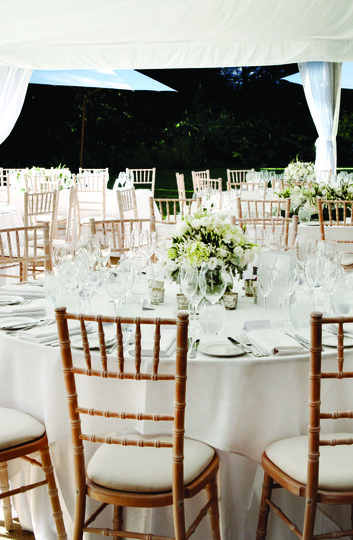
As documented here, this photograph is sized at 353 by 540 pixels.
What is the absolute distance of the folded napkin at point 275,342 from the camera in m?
1.89

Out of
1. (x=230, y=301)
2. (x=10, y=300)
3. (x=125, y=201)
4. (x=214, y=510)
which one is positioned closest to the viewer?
(x=214, y=510)

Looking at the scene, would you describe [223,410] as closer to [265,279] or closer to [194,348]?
[194,348]

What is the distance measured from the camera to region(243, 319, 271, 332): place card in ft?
7.12

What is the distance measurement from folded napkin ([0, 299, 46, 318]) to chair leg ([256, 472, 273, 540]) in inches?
43.3

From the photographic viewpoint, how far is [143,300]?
95.7 inches

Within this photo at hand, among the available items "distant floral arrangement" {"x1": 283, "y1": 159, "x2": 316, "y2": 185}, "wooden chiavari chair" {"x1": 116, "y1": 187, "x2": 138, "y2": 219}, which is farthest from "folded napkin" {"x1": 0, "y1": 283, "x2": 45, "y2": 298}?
"distant floral arrangement" {"x1": 283, "y1": 159, "x2": 316, "y2": 185}

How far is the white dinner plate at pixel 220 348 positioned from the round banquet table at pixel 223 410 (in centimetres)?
2

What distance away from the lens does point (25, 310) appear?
94.3 inches

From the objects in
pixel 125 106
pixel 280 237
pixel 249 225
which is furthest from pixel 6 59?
pixel 125 106

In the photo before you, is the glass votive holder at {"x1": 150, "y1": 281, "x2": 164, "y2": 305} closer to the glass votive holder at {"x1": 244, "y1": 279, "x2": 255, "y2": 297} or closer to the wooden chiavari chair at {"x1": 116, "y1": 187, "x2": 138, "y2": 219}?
the glass votive holder at {"x1": 244, "y1": 279, "x2": 255, "y2": 297}

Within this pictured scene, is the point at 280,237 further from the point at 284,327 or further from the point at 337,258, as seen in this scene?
the point at 284,327

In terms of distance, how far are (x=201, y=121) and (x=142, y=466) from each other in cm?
1403

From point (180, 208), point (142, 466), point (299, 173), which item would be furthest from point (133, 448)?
point (299, 173)

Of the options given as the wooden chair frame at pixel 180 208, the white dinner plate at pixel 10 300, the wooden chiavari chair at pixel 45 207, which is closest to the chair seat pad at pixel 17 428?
the white dinner plate at pixel 10 300
